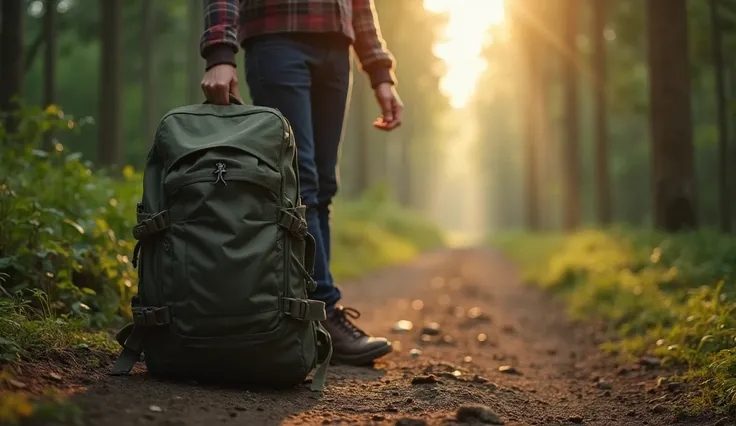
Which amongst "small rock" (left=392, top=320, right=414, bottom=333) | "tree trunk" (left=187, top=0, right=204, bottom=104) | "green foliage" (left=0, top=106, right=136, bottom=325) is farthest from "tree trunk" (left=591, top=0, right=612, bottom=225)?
"green foliage" (left=0, top=106, right=136, bottom=325)

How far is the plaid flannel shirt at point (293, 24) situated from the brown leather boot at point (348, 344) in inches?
54.8

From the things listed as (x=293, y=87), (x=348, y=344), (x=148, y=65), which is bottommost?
(x=348, y=344)

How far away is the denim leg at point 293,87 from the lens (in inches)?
133

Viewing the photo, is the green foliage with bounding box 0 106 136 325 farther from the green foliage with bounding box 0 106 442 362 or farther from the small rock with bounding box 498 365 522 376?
the small rock with bounding box 498 365 522 376

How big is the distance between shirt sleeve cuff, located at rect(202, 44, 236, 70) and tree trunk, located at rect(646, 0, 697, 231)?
7.09m

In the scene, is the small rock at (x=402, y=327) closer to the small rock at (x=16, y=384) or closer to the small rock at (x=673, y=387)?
the small rock at (x=673, y=387)

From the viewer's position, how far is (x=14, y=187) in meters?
4.16

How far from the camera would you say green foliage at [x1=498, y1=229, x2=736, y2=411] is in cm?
348

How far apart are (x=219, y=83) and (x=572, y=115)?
16932mm

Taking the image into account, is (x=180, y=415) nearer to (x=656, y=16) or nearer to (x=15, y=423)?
(x=15, y=423)

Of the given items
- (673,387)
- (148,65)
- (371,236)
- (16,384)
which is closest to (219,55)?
(16,384)

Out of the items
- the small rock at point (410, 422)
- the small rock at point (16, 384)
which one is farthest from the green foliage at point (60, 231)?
the small rock at point (410, 422)

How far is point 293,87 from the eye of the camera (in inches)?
134

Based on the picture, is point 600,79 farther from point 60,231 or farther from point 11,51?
point 60,231
